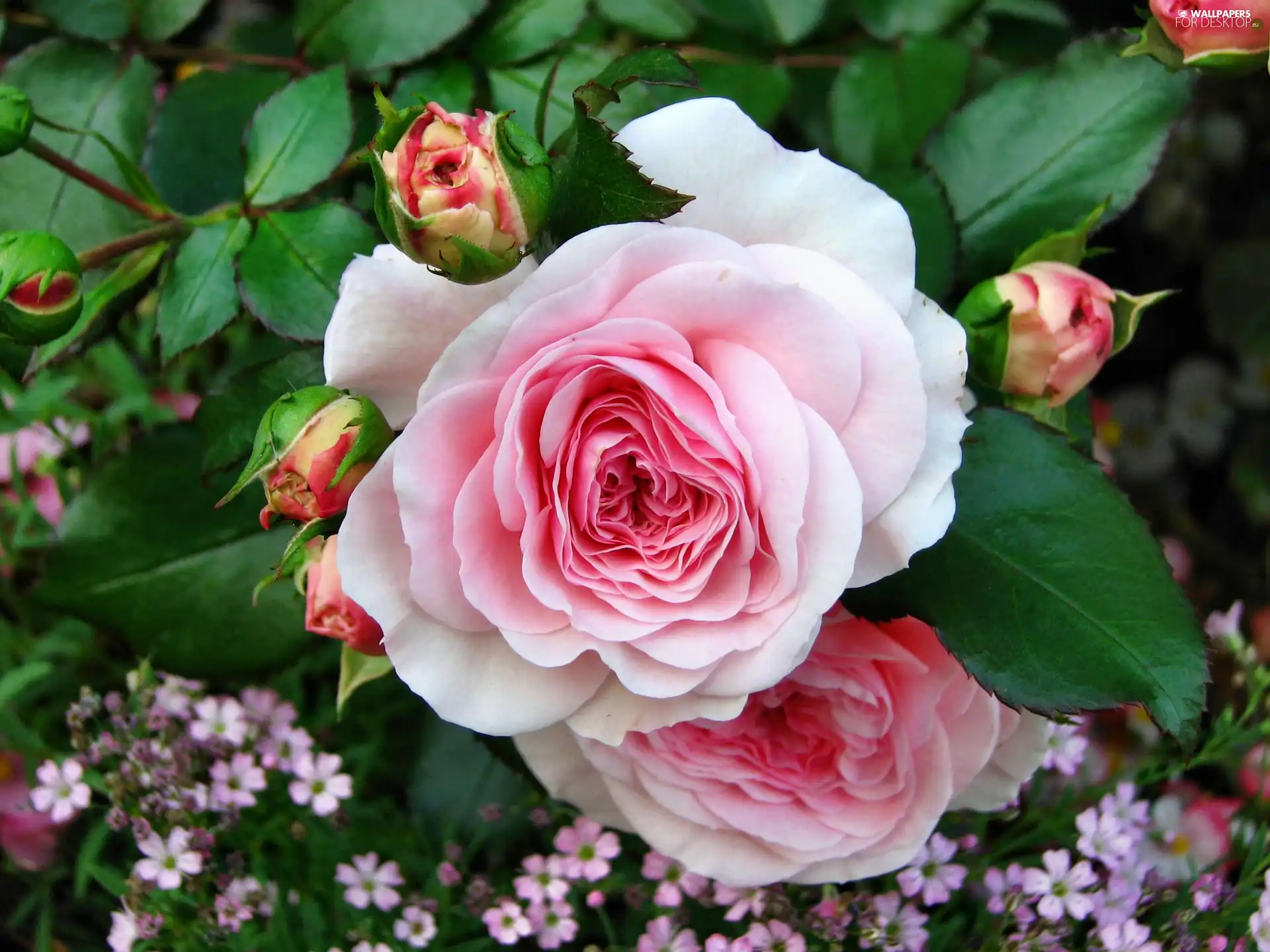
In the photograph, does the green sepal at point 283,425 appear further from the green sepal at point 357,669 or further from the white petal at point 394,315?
the green sepal at point 357,669

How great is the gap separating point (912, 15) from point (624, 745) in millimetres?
516

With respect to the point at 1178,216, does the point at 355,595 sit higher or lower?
higher

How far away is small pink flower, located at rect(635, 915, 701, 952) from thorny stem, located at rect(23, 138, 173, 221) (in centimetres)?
45

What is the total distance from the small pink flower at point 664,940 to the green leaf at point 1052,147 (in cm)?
39

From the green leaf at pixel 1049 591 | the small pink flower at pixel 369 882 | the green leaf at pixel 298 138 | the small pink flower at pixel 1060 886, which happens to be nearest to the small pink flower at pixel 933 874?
the small pink flower at pixel 1060 886

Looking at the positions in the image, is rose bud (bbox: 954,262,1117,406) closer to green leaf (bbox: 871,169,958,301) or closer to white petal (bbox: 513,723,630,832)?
green leaf (bbox: 871,169,958,301)

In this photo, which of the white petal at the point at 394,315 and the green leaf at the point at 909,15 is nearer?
the white petal at the point at 394,315

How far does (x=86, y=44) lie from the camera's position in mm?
674

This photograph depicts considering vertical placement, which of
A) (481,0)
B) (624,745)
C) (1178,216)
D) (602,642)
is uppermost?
(481,0)

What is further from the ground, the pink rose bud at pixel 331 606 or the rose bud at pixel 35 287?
the rose bud at pixel 35 287

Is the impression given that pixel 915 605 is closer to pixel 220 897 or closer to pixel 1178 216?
pixel 220 897

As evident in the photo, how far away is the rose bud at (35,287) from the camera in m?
0.47

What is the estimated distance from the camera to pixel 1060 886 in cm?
59

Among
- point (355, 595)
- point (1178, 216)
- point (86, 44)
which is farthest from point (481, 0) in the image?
point (1178, 216)
